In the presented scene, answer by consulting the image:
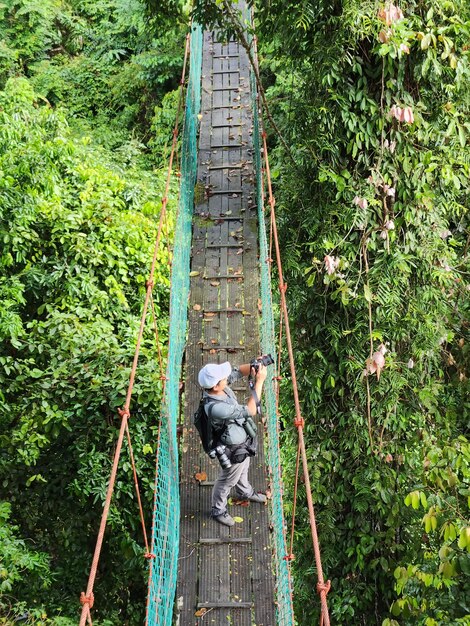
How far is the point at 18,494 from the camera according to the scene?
422cm

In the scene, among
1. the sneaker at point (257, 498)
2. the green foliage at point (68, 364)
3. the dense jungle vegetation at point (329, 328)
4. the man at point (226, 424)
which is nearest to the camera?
the man at point (226, 424)

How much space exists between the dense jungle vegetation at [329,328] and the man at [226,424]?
27.2 inches

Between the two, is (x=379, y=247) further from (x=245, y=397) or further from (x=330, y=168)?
(x=245, y=397)

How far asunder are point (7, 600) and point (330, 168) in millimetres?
2863

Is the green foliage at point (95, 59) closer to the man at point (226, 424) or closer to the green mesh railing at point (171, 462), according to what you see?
the green mesh railing at point (171, 462)

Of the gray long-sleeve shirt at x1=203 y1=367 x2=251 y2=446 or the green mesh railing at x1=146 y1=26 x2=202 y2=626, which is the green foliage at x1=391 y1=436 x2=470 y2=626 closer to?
the gray long-sleeve shirt at x1=203 y1=367 x2=251 y2=446

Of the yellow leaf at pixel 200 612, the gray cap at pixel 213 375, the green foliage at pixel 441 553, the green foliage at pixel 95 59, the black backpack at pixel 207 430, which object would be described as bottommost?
the yellow leaf at pixel 200 612

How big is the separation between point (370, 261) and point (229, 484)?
143cm

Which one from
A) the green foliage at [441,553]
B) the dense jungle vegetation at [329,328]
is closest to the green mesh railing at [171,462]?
the dense jungle vegetation at [329,328]

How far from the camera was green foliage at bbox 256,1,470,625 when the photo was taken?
3.34m

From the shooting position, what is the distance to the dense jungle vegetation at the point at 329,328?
3.32 meters

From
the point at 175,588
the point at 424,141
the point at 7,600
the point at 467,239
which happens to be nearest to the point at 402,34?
the point at 424,141

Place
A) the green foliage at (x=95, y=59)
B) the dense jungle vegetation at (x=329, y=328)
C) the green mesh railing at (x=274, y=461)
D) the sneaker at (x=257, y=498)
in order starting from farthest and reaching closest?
the green foliage at (x=95, y=59) → the dense jungle vegetation at (x=329, y=328) → the sneaker at (x=257, y=498) → the green mesh railing at (x=274, y=461)

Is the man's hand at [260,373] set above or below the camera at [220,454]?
Answer: above
